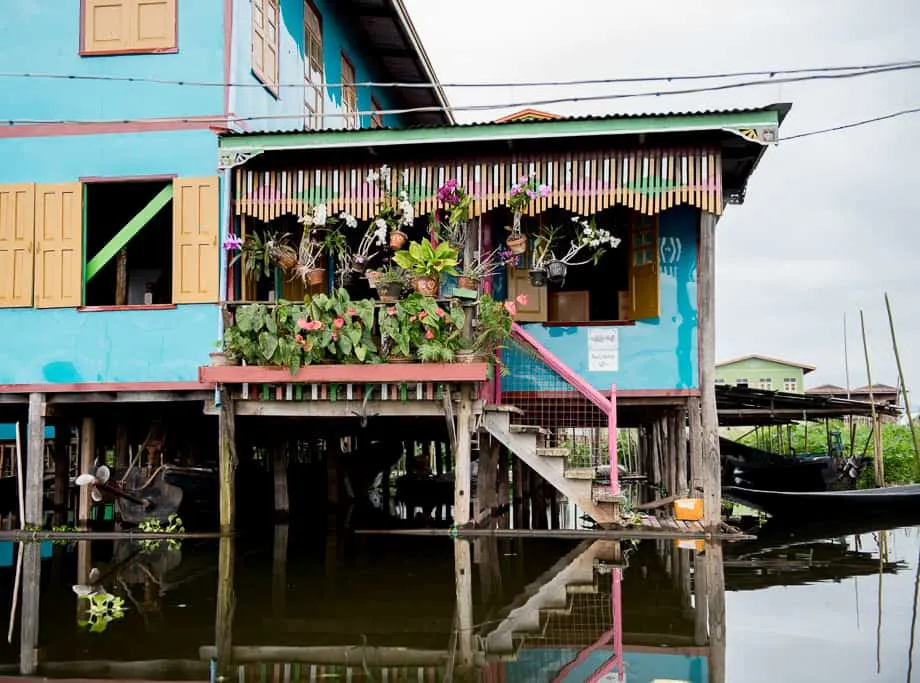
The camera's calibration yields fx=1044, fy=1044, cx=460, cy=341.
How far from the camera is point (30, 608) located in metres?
8.20

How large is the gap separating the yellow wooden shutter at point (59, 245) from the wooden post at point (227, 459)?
2406 mm

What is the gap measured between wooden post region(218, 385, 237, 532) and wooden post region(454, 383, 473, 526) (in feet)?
8.76

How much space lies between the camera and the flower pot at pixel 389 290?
11.7 m

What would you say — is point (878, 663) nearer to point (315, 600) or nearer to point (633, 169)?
point (315, 600)

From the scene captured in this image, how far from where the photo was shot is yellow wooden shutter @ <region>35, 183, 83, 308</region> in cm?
1280

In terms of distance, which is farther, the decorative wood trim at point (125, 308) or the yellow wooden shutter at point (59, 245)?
the yellow wooden shutter at point (59, 245)

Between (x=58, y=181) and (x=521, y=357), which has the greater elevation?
(x=58, y=181)

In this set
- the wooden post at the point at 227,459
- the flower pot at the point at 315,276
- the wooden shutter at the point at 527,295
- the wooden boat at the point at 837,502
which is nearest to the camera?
the wooden post at the point at 227,459

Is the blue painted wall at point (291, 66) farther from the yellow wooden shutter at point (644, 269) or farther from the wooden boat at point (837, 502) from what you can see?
the wooden boat at point (837, 502)

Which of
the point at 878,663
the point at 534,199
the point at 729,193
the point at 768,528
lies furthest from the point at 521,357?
the point at 878,663

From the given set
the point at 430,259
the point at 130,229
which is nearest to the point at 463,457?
the point at 430,259

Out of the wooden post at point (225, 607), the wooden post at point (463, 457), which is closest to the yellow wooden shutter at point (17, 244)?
the wooden post at point (225, 607)

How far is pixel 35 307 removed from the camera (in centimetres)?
1286

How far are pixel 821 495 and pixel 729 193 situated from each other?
5822 millimetres
